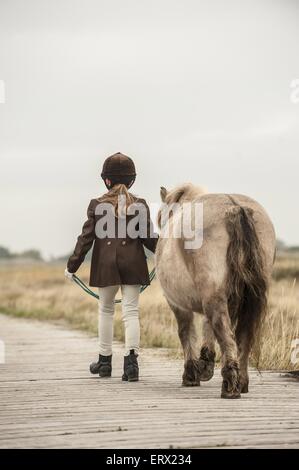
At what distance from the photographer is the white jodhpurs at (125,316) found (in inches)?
359

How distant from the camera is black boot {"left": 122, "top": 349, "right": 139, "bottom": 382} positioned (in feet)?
29.3

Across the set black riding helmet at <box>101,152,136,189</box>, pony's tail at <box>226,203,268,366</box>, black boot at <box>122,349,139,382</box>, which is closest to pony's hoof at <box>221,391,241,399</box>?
pony's tail at <box>226,203,268,366</box>

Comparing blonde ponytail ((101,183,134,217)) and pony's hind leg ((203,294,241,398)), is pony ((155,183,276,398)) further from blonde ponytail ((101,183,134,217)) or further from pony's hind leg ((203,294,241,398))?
blonde ponytail ((101,183,134,217))

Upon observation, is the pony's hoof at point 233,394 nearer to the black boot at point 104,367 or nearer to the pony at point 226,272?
the pony at point 226,272

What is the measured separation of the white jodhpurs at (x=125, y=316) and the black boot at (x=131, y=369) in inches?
1.9

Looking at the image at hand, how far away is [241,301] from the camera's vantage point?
804 cm

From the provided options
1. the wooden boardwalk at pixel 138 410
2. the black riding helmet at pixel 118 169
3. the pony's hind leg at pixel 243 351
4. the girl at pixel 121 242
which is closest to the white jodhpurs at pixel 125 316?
the girl at pixel 121 242

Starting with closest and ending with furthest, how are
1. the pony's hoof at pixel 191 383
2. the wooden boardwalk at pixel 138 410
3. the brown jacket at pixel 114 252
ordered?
the wooden boardwalk at pixel 138 410 < the pony's hoof at pixel 191 383 < the brown jacket at pixel 114 252

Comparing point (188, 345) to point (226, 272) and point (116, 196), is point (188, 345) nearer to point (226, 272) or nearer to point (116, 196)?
point (226, 272)

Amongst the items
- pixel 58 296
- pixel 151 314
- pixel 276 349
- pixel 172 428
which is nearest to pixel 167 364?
pixel 276 349

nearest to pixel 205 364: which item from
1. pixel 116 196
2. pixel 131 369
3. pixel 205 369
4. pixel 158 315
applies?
pixel 205 369

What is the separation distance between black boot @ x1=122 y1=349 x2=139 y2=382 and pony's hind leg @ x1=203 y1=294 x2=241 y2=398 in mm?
1410
